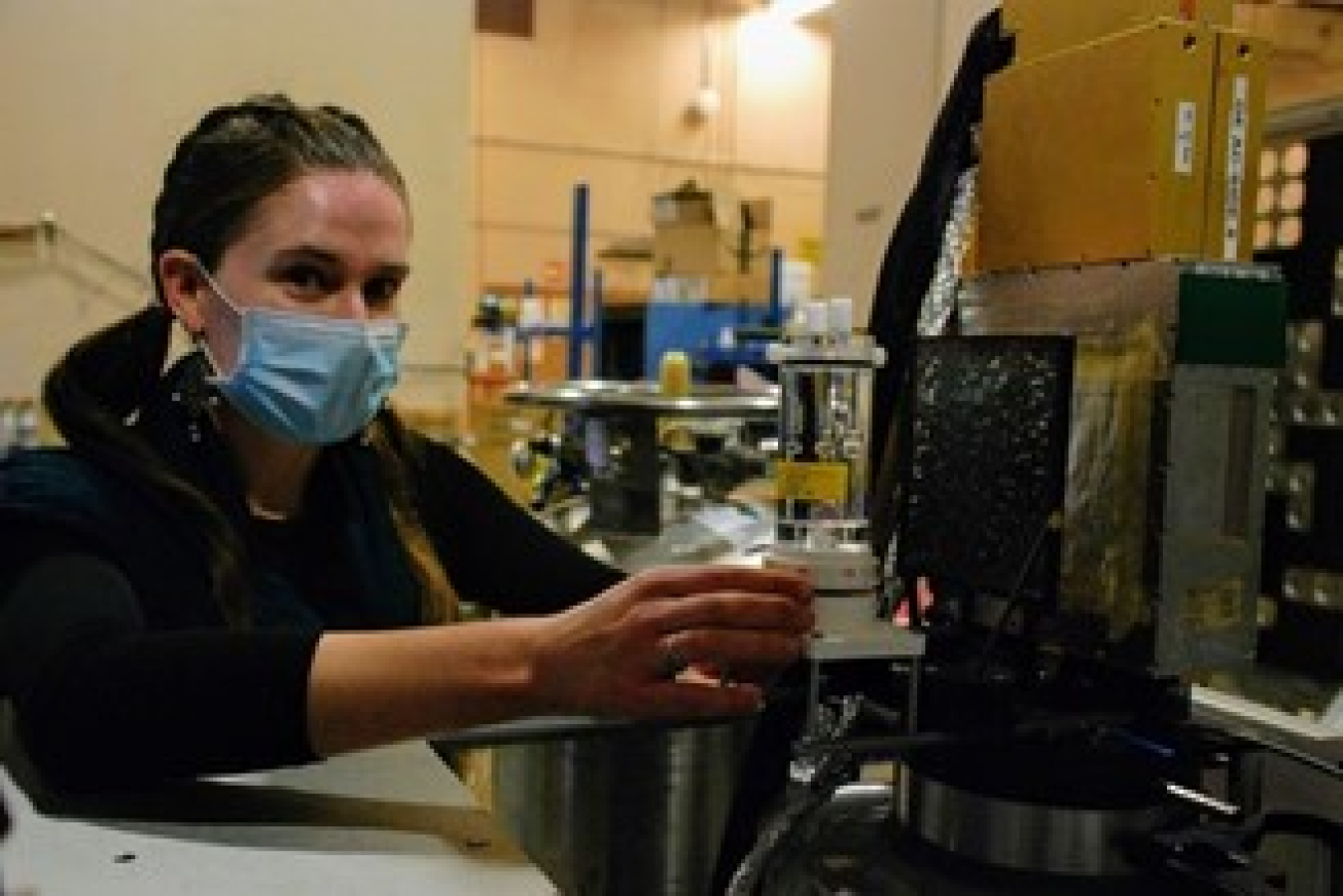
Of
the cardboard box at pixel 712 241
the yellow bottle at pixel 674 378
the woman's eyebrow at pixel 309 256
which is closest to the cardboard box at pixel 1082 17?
the woman's eyebrow at pixel 309 256

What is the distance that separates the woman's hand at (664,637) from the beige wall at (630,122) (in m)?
5.69

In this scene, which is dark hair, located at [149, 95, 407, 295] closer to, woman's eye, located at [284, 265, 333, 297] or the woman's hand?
woman's eye, located at [284, 265, 333, 297]

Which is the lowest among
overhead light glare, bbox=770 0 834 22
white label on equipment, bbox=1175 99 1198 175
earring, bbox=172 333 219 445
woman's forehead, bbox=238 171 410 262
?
earring, bbox=172 333 219 445

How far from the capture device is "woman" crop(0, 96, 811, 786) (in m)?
0.74

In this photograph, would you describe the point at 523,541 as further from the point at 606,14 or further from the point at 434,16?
the point at 606,14

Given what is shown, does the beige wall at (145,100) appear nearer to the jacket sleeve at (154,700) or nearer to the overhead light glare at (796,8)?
the jacket sleeve at (154,700)

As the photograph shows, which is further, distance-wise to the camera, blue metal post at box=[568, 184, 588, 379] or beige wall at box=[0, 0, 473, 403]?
blue metal post at box=[568, 184, 588, 379]

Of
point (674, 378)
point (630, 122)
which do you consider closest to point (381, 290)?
point (674, 378)

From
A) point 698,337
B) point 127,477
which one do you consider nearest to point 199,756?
point 127,477

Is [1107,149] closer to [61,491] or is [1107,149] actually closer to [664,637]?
[664,637]

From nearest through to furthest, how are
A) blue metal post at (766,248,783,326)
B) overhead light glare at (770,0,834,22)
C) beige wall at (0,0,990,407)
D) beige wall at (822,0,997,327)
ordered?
beige wall at (822,0,997,327), beige wall at (0,0,990,407), blue metal post at (766,248,783,326), overhead light glare at (770,0,834,22)

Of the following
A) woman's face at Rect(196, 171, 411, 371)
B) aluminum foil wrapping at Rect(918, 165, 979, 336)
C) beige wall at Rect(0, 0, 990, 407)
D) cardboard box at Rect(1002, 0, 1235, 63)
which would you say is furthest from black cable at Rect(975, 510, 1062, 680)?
beige wall at Rect(0, 0, 990, 407)

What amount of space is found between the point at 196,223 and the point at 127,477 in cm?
29

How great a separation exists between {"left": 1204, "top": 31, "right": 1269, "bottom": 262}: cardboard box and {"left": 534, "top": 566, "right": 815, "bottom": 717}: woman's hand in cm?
39
